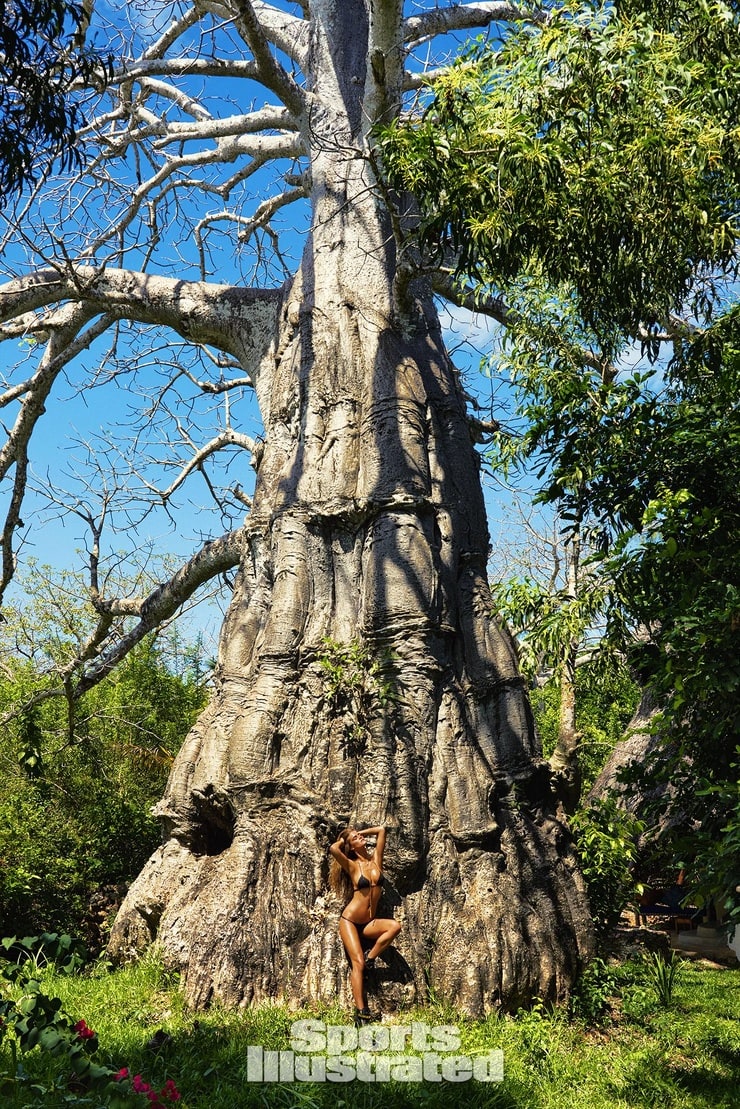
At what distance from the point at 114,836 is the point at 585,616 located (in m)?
4.75

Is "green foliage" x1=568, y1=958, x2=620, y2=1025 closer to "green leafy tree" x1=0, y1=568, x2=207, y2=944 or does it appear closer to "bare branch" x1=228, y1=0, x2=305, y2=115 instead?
"green leafy tree" x1=0, y1=568, x2=207, y2=944

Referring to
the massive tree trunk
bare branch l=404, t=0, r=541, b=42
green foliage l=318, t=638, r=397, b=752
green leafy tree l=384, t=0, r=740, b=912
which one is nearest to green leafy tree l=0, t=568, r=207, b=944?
the massive tree trunk

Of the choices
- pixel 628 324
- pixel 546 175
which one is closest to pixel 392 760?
pixel 628 324

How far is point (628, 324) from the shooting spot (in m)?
5.32

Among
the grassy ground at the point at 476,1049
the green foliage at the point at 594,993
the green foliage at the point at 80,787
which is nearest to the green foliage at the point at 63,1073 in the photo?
the grassy ground at the point at 476,1049

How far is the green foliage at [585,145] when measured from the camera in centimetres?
425

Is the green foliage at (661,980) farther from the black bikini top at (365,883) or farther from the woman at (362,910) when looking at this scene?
the black bikini top at (365,883)

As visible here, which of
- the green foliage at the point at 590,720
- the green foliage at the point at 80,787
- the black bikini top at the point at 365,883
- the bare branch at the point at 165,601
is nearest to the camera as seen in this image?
the black bikini top at the point at 365,883

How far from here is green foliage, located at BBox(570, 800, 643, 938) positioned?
622 centimetres

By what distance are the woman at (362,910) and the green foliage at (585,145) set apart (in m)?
3.11

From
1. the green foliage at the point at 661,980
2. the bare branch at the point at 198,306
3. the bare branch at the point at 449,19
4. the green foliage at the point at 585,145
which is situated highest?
the bare branch at the point at 449,19

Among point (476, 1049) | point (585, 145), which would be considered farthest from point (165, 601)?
point (585, 145)

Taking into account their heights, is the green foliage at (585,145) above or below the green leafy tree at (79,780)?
above

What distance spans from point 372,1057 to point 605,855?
2371 mm
